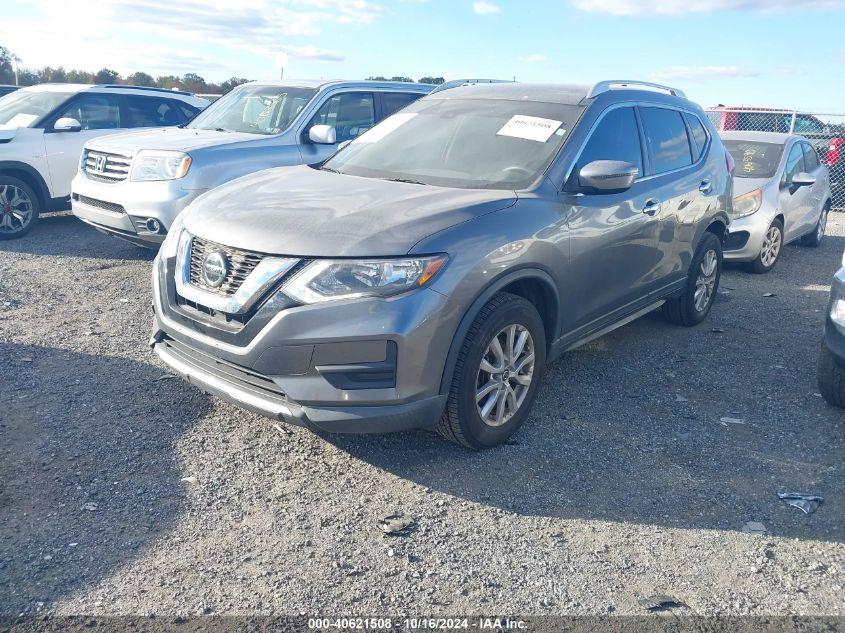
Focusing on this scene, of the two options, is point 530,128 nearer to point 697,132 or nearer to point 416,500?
point 697,132

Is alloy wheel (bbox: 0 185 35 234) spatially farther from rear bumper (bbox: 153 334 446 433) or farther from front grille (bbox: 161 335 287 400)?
rear bumper (bbox: 153 334 446 433)

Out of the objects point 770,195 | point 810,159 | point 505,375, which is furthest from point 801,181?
point 505,375

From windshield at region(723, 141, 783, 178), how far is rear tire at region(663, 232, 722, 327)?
A: 3.21 meters

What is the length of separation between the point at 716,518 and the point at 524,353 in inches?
49.2

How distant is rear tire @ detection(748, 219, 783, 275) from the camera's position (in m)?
8.71

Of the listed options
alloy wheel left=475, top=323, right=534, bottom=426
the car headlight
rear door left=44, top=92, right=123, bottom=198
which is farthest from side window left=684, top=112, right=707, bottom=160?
rear door left=44, top=92, right=123, bottom=198

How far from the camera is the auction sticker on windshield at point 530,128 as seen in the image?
14.9 ft

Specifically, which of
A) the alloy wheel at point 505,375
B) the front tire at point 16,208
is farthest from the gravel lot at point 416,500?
the front tire at point 16,208

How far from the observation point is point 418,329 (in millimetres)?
3395

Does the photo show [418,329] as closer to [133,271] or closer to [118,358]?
[118,358]

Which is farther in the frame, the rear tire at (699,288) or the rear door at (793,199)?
the rear door at (793,199)

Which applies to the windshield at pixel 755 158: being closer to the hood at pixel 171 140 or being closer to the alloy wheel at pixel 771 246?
the alloy wheel at pixel 771 246

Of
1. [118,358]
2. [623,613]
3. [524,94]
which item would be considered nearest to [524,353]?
[623,613]

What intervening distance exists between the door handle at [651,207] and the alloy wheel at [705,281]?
1.23 metres
